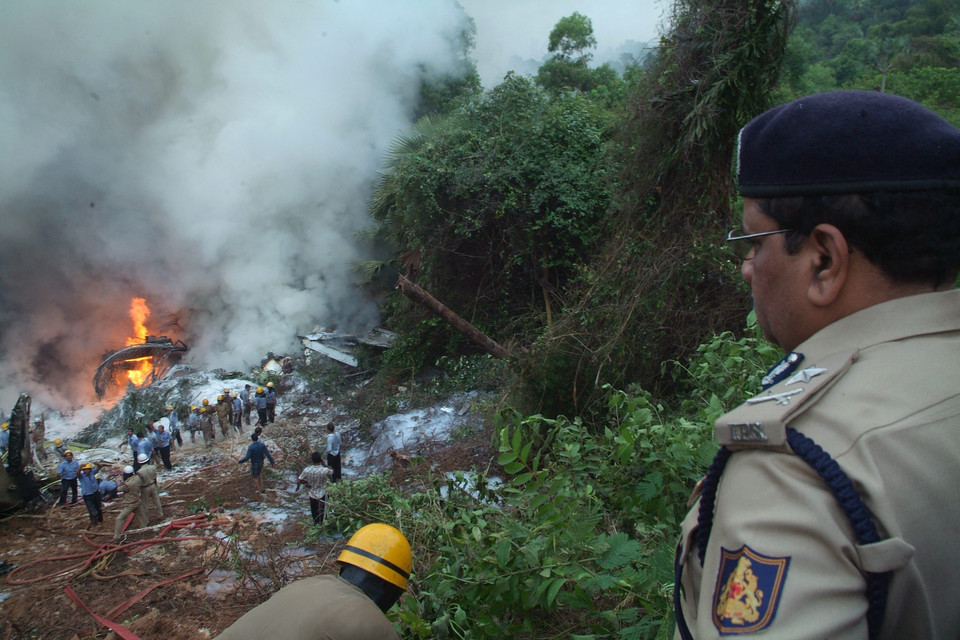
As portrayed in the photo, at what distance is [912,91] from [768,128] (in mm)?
15566

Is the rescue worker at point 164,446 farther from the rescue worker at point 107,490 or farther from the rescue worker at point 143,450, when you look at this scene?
the rescue worker at point 107,490

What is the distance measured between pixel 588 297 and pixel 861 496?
6.23 m

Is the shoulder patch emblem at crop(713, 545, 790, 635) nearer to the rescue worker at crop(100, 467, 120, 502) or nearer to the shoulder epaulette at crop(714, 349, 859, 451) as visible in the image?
the shoulder epaulette at crop(714, 349, 859, 451)

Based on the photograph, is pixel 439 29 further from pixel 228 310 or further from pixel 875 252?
pixel 875 252

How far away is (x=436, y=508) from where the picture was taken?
138 inches

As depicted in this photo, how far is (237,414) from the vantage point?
12.4m

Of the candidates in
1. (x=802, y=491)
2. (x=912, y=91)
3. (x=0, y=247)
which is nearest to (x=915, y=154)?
(x=802, y=491)

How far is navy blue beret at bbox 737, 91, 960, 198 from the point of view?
0.77 meters

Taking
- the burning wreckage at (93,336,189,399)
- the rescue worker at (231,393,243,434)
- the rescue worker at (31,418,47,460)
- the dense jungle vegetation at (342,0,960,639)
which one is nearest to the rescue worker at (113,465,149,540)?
the dense jungle vegetation at (342,0,960,639)

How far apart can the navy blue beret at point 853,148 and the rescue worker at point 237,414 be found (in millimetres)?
12798

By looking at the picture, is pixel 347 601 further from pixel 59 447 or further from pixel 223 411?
pixel 59 447

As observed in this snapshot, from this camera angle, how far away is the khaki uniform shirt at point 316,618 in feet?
5.66

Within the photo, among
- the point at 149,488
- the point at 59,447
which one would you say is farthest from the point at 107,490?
the point at 59,447

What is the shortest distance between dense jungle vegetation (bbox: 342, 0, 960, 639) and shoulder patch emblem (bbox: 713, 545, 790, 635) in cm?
112
